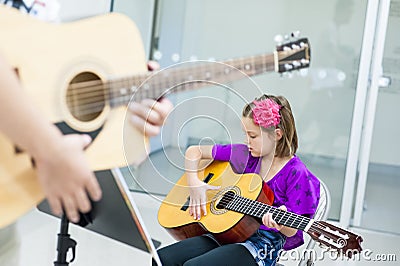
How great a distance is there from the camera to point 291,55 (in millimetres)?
811

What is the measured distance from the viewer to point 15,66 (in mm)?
612

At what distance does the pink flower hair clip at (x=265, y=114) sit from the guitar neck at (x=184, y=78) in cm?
23

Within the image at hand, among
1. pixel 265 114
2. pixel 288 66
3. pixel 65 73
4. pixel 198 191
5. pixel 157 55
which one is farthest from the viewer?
pixel 157 55

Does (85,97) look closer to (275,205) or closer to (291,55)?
(291,55)

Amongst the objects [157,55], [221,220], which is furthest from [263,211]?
[157,55]

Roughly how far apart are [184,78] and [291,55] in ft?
0.59

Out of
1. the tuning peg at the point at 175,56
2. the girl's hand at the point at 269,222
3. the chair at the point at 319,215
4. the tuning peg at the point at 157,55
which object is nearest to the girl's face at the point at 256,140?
the girl's hand at the point at 269,222

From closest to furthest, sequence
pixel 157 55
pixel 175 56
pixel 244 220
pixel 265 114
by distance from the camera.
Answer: pixel 265 114, pixel 244 220, pixel 157 55, pixel 175 56

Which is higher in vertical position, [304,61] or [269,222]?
[304,61]

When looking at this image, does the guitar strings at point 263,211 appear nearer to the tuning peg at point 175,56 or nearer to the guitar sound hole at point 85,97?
the guitar sound hole at point 85,97

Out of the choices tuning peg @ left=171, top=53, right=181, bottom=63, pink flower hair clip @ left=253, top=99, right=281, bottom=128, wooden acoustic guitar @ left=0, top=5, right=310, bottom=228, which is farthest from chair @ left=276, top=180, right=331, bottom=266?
tuning peg @ left=171, top=53, right=181, bottom=63

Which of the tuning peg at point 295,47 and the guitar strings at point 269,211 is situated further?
the guitar strings at point 269,211

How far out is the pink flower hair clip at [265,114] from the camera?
3.43 feet

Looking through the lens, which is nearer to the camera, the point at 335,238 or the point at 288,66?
the point at 288,66
